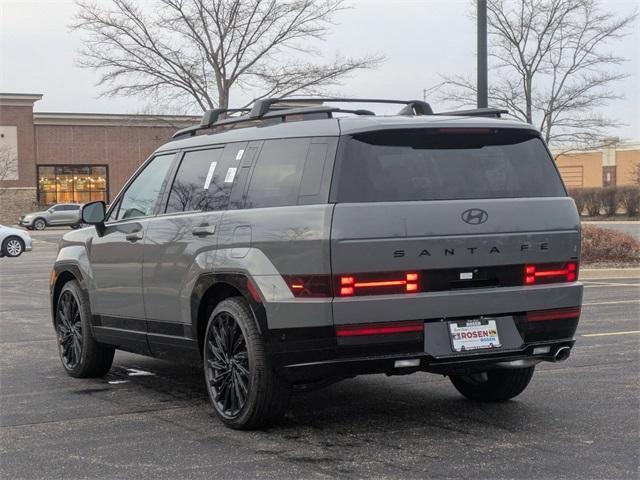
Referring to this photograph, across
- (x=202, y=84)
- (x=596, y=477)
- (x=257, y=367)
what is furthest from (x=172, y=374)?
(x=202, y=84)

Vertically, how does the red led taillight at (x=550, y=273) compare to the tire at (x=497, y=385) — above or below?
above

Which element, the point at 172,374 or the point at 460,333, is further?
the point at 172,374

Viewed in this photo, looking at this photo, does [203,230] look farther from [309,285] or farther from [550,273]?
[550,273]

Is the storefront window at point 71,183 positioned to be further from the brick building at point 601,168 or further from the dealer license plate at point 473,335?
the dealer license plate at point 473,335

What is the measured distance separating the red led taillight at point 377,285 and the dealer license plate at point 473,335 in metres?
0.38

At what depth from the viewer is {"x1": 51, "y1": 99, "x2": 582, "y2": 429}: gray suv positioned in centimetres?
589

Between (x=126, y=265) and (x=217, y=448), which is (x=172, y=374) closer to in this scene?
(x=126, y=265)

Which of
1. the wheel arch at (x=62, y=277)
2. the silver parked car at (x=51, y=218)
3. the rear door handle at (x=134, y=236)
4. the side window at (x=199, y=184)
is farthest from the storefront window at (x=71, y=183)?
the side window at (x=199, y=184)

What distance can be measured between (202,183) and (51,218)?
56.1m

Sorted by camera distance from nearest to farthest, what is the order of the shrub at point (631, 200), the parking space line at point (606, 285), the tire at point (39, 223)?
1. the parking space line at point (606, 285)
2. the shrub at point (631, 200)
3. the tire at point (39, 223)

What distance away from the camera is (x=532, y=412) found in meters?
6.86

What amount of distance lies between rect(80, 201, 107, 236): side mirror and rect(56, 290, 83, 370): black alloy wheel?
814 mm

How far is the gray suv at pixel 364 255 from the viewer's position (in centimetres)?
589

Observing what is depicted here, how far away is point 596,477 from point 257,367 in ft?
6.86
